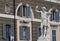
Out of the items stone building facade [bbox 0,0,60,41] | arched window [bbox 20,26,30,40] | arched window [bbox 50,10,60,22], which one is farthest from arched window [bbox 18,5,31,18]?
arched window [bbox 50,10,60,22]

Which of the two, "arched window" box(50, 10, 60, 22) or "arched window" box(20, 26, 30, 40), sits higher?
"arched window" box(50, 10, 60, 22)

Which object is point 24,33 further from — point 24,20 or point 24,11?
point 24,11

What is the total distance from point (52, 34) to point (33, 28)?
3.99 feet

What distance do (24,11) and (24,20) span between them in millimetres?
382

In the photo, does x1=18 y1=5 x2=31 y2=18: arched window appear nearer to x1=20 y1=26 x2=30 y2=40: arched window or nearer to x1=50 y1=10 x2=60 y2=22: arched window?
x1=20 y1=26 x2=30 y2=40: arched window

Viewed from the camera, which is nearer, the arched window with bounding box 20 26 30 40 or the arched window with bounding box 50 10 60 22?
the arched window with bounding box 20 26 30 40

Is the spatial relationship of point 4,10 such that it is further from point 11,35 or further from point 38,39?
point 38,39

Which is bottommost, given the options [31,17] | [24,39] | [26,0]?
[24,39]

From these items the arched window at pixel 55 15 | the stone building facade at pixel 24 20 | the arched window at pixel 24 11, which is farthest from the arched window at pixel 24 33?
the arched window at pixel 55 15

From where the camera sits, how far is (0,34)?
30.1ft

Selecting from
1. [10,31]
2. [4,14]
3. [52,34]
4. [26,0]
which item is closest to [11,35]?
[10,31]

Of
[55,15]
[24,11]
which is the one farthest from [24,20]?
[55,15]

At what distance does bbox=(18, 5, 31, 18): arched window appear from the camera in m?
9.94

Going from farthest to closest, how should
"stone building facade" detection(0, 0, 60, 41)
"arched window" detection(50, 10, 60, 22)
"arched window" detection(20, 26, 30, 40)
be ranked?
"arched window" detection(50, 10, 60, 22)
"arched window" detection(20, 26, 30, 40)
"stone building facade" detection(0, 0, 60, 41)
